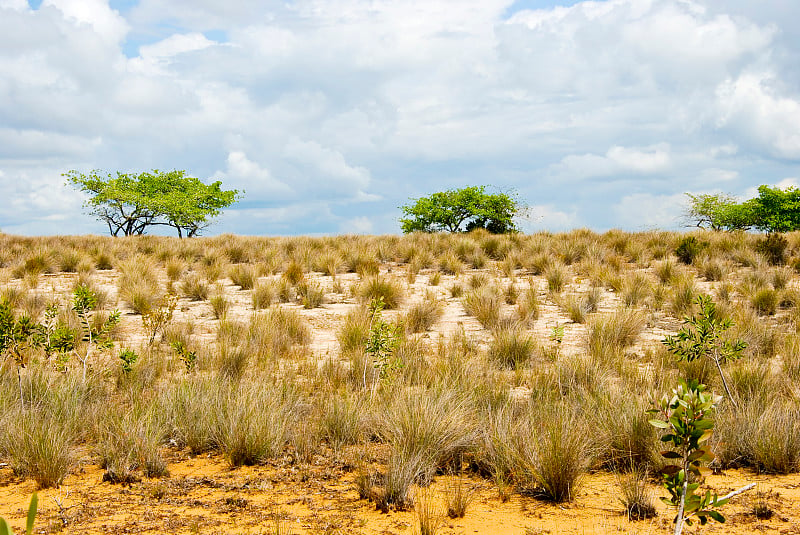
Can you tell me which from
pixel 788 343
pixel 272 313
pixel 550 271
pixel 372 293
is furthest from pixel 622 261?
pixel 272 313

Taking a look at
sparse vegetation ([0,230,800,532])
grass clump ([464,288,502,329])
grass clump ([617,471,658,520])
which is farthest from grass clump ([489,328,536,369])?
grass clump ([617,471,658,520])

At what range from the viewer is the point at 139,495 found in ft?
13.4

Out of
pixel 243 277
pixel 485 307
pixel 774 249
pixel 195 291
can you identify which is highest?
pixel 774 249

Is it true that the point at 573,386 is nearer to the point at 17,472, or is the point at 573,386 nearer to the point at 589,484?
the point at 589,484

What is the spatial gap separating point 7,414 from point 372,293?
282 inches

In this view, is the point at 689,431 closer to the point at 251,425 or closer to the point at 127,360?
the point at 251,425

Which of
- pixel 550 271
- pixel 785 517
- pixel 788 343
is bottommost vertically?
pixel 785 517

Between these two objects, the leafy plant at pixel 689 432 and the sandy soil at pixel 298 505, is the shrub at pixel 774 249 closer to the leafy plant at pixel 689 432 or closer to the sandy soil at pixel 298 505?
the sandy soil at pixel 298 505

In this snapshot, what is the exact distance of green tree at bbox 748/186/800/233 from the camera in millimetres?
46562

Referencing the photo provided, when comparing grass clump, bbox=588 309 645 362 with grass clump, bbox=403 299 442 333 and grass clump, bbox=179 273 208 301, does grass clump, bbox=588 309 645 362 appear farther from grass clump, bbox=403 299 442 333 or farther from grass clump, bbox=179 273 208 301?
grass clump, bbox=179 273 208 301

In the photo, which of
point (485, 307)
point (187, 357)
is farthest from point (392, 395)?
point (485, 307)

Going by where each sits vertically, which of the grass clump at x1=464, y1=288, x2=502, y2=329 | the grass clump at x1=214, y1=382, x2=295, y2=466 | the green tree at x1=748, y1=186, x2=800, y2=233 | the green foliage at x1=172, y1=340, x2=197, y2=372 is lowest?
the grass clump at x1=214, y1=382, x2=295, y2=466

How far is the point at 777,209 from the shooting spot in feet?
157

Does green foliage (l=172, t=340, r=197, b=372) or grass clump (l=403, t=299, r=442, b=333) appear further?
grass clump (l=403, t=299, r=442, b=333)
